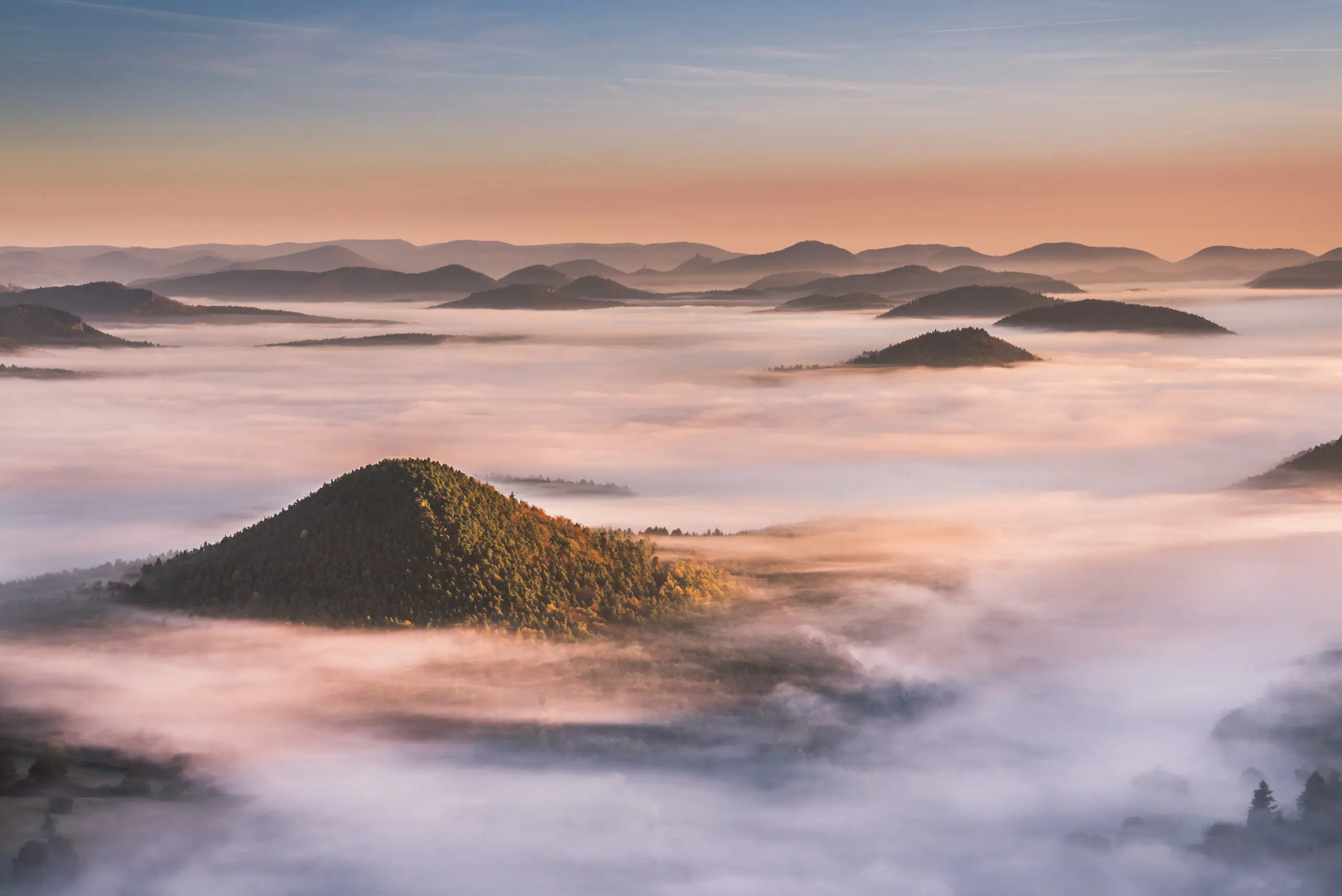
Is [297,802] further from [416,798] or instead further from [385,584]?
[385,584]

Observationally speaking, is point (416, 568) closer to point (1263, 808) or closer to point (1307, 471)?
point (1263, 808)

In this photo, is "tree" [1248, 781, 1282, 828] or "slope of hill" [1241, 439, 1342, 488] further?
"slope of hill" [1241, 439, 1342, 488]

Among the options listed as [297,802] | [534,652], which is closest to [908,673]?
[534,652]

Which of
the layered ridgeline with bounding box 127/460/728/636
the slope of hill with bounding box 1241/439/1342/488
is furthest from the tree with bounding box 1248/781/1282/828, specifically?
the slope of hill with bounding box 1241/439/1342/488

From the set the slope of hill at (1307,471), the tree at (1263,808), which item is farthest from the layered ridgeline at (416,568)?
the slope of hill at (1307,471)

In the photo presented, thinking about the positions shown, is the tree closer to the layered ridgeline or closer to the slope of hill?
the layered ridgeline

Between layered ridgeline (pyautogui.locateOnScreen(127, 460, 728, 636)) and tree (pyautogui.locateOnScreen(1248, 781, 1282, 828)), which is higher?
layered ridgeline (pyautogui.locateOnScreen(127, 460, 728, 636))
